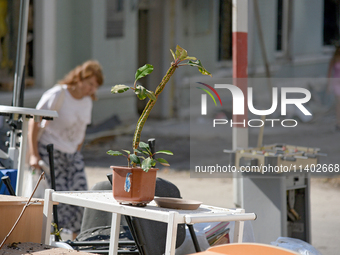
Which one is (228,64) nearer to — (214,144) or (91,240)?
(214,144)

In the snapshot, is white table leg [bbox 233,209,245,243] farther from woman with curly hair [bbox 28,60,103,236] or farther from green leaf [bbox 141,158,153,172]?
woman with curly hair [bbox 28,60,103,236]

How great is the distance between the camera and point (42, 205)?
212 cm

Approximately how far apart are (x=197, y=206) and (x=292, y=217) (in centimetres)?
168

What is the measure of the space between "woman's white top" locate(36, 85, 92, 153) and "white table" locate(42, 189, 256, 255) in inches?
79.2

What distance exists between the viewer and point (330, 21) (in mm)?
17016

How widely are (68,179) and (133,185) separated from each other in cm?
237

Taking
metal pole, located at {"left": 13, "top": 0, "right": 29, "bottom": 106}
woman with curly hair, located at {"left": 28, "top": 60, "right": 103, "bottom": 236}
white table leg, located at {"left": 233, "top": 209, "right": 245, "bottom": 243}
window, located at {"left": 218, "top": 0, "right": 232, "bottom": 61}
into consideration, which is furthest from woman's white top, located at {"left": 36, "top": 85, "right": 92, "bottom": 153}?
window, located at {"left": 218, "top": 0, "right": 232, "bottom": 61}

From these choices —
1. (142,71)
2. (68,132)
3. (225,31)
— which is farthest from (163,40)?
(142,71)

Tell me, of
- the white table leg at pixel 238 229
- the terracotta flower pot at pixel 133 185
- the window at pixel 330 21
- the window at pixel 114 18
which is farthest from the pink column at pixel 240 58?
the window at pixel 330 21

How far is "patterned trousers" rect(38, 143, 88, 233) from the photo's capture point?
4070 millimetres

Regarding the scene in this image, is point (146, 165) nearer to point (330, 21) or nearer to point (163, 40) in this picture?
point (163, 40)

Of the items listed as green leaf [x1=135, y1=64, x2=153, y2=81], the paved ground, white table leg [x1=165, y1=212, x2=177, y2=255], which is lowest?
the paved ground

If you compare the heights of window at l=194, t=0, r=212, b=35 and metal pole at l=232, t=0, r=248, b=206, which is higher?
window at l=194, t=0, r=212, b=35

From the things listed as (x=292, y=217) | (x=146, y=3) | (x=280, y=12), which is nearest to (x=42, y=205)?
(x=292, y=217)
